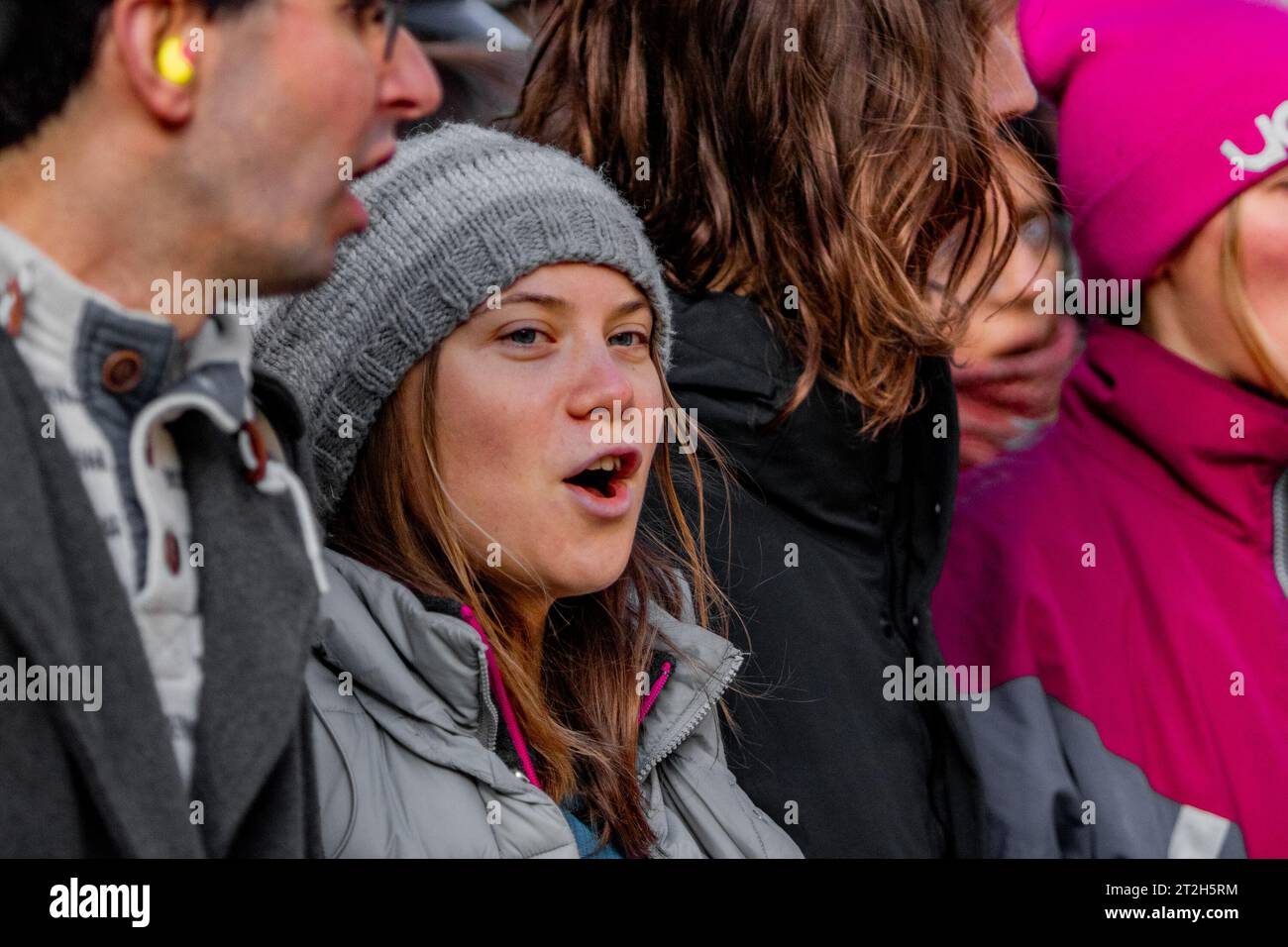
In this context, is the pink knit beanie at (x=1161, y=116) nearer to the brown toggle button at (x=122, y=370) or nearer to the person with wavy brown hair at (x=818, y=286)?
the person with wavy brown hair at (x=818, y=286)

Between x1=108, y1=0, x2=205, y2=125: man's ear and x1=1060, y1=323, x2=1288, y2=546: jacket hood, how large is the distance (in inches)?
73.3

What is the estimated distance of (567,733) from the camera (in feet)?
6.16

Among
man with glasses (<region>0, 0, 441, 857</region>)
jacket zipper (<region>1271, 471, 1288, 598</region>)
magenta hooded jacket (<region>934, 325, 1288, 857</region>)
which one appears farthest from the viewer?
jacket zipper (<region>1271, 471, 1288, 598</region>)

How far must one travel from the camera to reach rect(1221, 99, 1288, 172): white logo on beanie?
2.48 m

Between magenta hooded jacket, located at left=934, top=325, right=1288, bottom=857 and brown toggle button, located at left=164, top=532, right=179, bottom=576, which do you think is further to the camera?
magenta hooded jacket, located at left=934, top=325, right=1288, bottom=857

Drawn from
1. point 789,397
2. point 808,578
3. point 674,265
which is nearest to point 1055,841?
point 808,578

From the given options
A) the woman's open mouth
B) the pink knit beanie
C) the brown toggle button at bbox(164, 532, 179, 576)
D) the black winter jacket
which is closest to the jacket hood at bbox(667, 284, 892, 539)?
the black winter jacket

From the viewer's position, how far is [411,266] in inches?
73.0

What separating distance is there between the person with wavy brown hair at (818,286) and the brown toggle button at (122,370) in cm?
110

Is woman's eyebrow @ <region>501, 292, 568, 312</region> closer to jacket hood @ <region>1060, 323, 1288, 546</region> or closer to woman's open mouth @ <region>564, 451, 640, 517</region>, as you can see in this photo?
woman's open mouth @ <region>564, 451, 640, 517</region>

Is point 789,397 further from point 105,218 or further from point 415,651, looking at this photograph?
point 105,218

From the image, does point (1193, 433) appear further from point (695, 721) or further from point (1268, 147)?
point (695, 721)

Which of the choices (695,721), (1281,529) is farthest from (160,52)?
(1281,529)

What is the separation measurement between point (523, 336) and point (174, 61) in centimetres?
72
